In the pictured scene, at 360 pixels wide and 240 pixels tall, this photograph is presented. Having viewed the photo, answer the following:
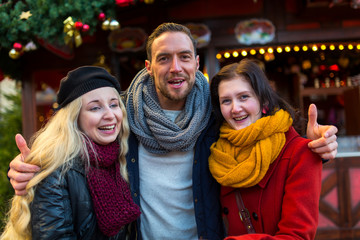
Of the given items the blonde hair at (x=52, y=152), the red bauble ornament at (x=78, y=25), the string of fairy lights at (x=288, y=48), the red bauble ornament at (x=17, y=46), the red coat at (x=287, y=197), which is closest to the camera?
the red coat at (x=287, y=197)

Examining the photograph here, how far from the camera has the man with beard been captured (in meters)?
2.00

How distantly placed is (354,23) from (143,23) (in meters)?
3.17

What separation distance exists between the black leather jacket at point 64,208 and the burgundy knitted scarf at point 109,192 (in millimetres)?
45

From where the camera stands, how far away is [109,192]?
172cm

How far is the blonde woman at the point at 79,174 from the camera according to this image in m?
1.55

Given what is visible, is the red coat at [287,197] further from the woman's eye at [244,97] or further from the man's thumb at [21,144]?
the man's thumb at [21,144]

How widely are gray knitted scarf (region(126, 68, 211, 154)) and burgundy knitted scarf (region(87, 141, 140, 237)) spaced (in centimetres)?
27

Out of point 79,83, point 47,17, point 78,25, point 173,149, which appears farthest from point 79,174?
point 47,17

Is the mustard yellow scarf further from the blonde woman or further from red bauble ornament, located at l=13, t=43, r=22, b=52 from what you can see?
red bauble ornament, located at l=13, t=43, r=22, b=52

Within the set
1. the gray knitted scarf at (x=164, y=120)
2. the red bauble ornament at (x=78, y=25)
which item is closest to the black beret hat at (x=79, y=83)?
the gray knitted scarf at (x=164, y=120)

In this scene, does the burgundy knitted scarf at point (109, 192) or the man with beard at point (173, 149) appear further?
the man with beard at point (173, 149)

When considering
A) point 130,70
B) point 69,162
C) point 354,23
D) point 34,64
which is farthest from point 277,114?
point 130,70

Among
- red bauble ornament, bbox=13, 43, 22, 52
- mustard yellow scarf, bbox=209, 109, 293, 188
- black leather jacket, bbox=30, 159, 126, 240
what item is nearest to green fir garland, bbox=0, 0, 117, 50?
red bauble ornament, bbox=13, 43, 22, 52

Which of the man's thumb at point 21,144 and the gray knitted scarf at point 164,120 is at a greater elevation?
the gray knitted scarf at point 164,120
